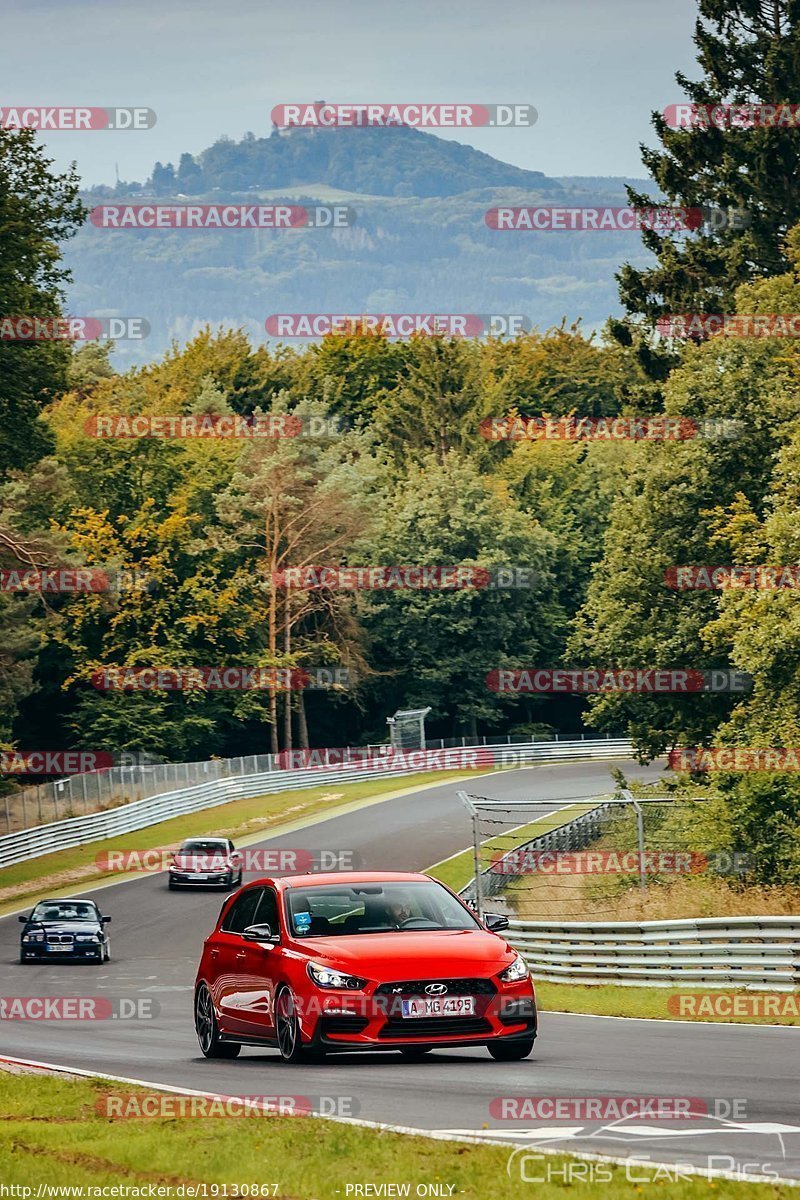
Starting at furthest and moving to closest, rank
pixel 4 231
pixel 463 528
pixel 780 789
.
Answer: pixel 463 528, pixel 4 231, pixel 780 789

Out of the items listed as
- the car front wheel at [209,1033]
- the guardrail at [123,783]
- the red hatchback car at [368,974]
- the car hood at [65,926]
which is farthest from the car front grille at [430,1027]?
the guardrail at [123,783]

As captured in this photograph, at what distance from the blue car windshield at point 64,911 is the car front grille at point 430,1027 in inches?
839

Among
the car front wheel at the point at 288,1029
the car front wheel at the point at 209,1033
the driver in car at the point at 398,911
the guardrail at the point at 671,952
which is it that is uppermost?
the driver in car at the point at 398,911

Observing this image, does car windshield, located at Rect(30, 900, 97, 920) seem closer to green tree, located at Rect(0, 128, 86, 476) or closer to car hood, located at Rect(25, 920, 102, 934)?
car hood, located at Rect(25, 920, 102, 934)

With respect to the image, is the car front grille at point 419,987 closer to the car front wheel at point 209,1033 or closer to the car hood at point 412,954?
Result: the car hood at point 412,954

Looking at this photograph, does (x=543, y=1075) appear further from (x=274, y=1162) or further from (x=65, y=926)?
(x=65, y=926)

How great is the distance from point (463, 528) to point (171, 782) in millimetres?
27216

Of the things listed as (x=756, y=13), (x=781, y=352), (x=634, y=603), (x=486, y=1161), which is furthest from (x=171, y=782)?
(x=486, y=1161)

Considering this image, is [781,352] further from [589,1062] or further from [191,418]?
[191,418]

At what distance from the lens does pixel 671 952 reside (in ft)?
82.6

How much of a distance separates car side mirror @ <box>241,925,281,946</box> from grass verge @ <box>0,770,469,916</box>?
3266 centimetres

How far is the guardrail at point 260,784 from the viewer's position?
55.7 meters

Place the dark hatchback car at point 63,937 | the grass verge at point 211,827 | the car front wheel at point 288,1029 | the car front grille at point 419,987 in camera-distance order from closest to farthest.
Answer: the car front grille at point 419,987 → the car front wheel at point 288,1029 → the dark hatchback car at point 63,937 → the grass verge at point 211,827

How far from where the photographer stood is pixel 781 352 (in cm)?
4778
